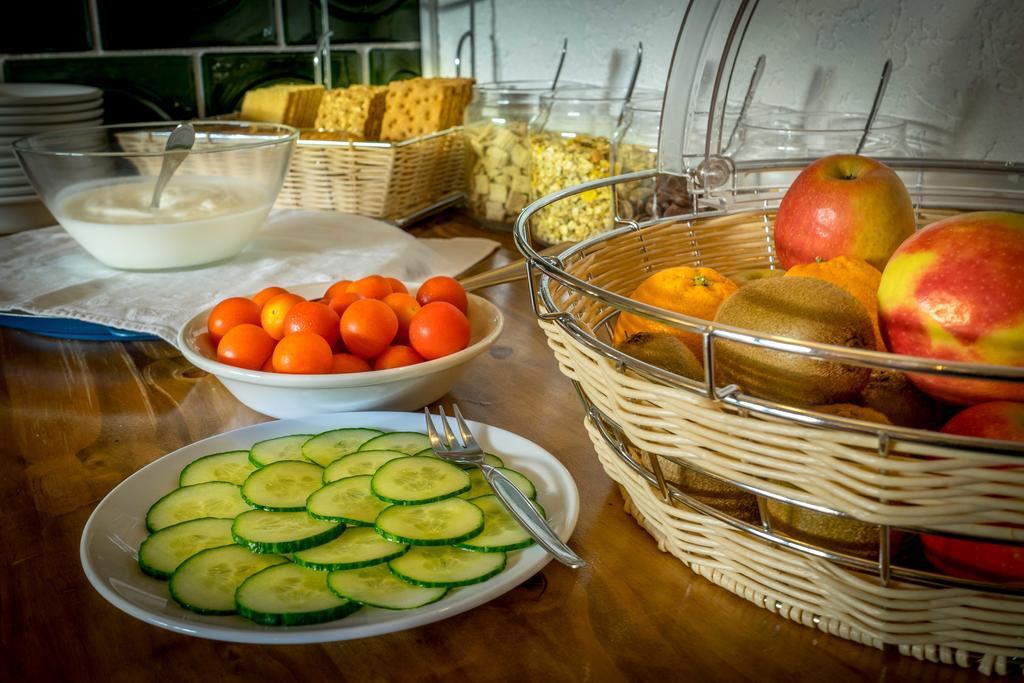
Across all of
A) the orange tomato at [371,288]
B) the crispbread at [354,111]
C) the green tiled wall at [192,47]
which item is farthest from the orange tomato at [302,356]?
the green tiled wall at [192,47]

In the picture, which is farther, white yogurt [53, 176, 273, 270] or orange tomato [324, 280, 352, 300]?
white yogurt [53, 176, 273, 270]

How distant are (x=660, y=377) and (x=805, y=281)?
12 centimetres

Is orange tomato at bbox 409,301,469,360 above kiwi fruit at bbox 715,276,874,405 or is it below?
below

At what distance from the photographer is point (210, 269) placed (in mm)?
988

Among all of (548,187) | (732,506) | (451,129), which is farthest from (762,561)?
(451,129)

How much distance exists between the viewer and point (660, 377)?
375mm

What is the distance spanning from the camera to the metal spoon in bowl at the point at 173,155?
952mm

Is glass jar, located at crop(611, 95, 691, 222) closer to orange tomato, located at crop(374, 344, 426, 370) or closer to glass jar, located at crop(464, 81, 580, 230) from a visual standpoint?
glass jar, located at crop(464, 81, 580, 230)

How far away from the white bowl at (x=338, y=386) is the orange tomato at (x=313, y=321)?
61 millimetres

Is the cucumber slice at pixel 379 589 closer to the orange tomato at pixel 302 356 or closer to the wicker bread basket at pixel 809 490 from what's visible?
the wicker bread basket at pixel 809 490

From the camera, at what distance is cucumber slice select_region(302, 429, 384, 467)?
21.6 inches

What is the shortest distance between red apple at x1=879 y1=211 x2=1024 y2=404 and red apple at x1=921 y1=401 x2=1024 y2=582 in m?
0.03

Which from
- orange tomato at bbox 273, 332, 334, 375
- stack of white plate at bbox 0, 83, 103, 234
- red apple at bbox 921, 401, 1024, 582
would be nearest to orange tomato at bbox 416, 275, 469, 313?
orange tomato at bbox 273, 332, 334, 375

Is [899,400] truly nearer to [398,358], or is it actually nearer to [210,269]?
[398,358]
